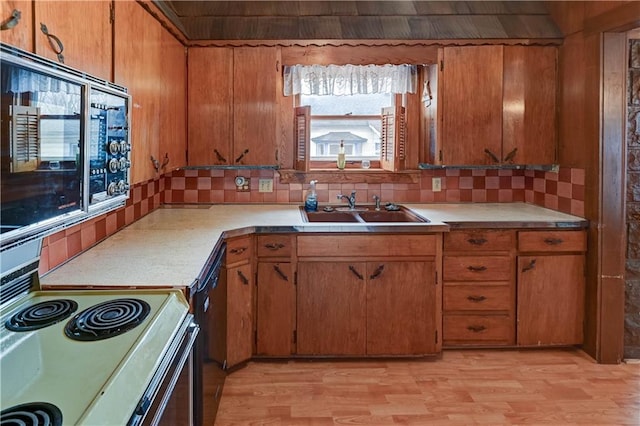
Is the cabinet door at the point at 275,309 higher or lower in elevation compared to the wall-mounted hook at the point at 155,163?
lower

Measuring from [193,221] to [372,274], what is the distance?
1072mm

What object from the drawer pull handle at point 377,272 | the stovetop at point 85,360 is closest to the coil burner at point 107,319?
the stovetop at point 85,360

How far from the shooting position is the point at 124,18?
1919 millimetres

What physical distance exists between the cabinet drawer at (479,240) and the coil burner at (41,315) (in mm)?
2094

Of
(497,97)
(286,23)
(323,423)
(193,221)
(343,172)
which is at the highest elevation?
(286,23)

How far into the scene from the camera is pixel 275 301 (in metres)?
2.81

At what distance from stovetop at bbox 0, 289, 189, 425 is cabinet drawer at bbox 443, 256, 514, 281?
187 centimetres

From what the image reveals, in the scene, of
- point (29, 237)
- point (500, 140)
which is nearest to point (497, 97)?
point (500, 140)

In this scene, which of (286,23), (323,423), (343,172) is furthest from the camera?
(343,172)

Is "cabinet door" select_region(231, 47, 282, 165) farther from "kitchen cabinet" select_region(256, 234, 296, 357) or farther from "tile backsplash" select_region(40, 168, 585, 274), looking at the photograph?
"kitchen cabinet" select_region(256, 234, 296, 357)

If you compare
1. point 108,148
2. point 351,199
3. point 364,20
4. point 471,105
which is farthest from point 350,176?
point 108,148

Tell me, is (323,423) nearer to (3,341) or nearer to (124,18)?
(3,341)

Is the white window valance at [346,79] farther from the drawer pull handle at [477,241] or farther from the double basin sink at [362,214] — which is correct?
the drawer pull handle at [477,241]

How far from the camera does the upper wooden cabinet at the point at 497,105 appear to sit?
3.15 meters
